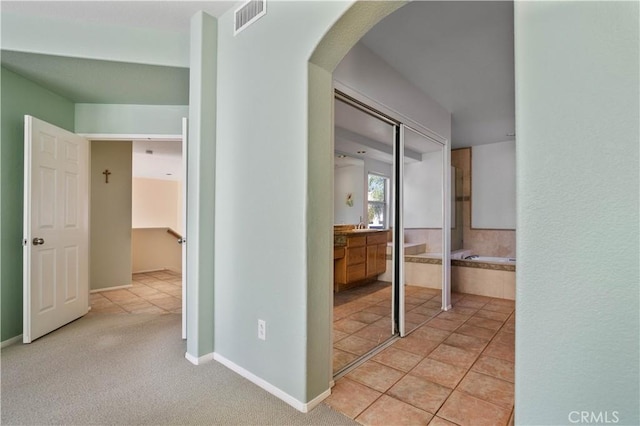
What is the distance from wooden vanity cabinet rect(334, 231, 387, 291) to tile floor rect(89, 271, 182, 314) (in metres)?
2.14

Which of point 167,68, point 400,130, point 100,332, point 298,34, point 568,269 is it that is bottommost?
point 100,332

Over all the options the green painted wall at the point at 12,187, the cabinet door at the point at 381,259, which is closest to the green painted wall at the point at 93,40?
the green painted wall at the point at 12,187

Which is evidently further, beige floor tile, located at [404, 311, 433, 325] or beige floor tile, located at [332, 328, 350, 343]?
beige floor tile, located at [404, 311, 433, 325]

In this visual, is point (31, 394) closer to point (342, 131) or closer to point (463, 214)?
point (342, 131)

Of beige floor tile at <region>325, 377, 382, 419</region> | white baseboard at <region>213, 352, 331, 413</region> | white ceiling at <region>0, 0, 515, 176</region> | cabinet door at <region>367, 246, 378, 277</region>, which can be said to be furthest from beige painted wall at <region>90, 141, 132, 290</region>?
beige floor tile at <region>325, 377, 382, 419</region>

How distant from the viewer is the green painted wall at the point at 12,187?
108 inches

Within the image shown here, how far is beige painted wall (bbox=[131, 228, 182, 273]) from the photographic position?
611 cm

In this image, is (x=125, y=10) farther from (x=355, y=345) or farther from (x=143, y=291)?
(x=143, y=291)

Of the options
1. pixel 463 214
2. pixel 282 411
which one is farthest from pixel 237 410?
pixel 463 214

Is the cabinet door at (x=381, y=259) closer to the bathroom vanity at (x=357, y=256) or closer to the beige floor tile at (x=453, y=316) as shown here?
the bathroom vanity at (x=357, y=256)

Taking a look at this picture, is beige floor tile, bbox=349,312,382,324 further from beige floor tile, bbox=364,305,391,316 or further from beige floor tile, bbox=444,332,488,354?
beige floor tile, bbox=444,332,488,354

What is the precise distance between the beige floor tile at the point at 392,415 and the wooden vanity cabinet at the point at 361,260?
2.63 m

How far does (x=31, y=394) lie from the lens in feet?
6.27

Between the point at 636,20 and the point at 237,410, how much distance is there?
2255 mm
